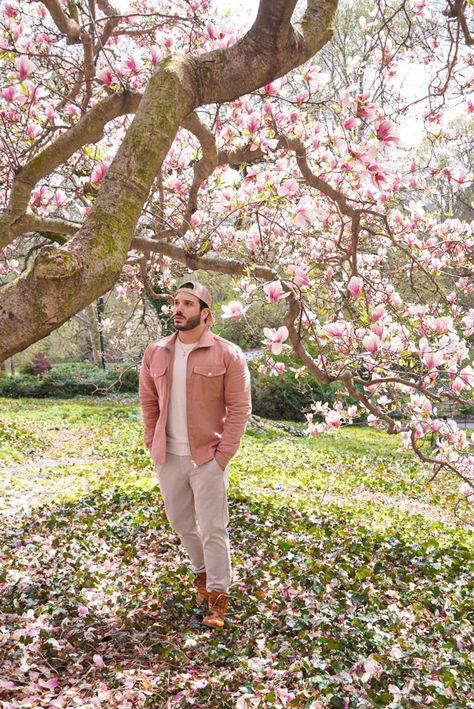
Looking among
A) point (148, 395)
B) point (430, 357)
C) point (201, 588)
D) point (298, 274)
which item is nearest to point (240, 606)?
point (201, 588)

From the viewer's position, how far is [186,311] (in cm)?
297

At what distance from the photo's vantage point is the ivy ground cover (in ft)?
8.36

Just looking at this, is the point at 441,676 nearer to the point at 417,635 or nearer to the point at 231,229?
the point at 417,635

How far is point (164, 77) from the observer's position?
7.01 feet

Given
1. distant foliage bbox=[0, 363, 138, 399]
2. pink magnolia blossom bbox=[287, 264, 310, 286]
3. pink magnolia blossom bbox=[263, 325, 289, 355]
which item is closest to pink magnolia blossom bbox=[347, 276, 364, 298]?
pink magnolia blossom bbox=[287, 264, 310, 286]

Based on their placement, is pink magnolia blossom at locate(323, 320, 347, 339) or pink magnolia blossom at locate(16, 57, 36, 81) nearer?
pink magnolia blossom at locate(16, 57, 36, 81)

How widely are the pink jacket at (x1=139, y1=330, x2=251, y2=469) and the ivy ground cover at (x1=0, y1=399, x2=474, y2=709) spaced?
3.39 feet

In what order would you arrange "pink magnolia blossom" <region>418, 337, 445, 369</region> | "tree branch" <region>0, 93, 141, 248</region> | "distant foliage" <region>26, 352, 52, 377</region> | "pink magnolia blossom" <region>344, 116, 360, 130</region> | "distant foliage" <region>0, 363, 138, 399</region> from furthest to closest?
"distant foliage" <region>26, 352, 52, 377</region>
"distant foliage" <region>0, 363, 138, 399</region>
"pink magnolia blossom" <region>418, 337, 445, 369</region>
"tree branch" <region>0, 93, 141, 248</region>
"pink magnolia blossom" <region>344, 116, 360, 130</region>

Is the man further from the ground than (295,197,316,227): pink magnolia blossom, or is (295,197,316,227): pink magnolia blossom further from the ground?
(295,197,316,227): pink magnolia blossom

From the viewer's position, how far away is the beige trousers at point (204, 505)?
295 cm

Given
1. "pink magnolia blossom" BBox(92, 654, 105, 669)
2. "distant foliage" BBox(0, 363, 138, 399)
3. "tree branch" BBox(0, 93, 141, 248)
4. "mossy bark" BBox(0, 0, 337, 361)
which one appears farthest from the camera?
"distant foliage" BBox(0, 363, 138, 399)

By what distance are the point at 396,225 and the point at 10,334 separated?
416 cm

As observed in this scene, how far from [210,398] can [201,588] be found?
1269mm

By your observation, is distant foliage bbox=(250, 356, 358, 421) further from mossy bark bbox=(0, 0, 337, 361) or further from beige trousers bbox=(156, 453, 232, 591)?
mossy bark bbox=(0, 0, 337, 361)
